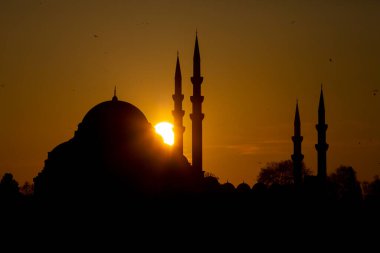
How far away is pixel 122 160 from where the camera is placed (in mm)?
34562

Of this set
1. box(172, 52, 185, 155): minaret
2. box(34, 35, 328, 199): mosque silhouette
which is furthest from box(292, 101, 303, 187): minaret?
box(172, 52, 185, 155): minaret

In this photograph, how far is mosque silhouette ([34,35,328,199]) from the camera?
112ft

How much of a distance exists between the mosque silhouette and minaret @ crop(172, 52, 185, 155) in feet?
0.14

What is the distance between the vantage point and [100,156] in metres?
34.7

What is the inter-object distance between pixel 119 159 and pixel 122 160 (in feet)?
0.47

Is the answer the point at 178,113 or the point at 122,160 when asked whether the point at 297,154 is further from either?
the point at 122,160

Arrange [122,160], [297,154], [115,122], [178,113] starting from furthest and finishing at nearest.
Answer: [297,154], [178,113], [115,122], [122,160]

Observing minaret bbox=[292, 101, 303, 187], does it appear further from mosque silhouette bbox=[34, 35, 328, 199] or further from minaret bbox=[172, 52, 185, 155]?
minaret bbox=[172, 52, 185, 155]

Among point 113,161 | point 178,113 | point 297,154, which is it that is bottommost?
point 113,161

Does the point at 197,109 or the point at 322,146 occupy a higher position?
the point at 197,109

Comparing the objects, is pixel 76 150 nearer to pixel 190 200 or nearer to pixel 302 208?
pixel 190 200

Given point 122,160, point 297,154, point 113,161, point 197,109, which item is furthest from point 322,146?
point 113,161

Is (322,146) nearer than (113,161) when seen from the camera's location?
No

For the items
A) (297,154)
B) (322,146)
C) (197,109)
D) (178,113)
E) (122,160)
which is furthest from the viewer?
(297,154)
